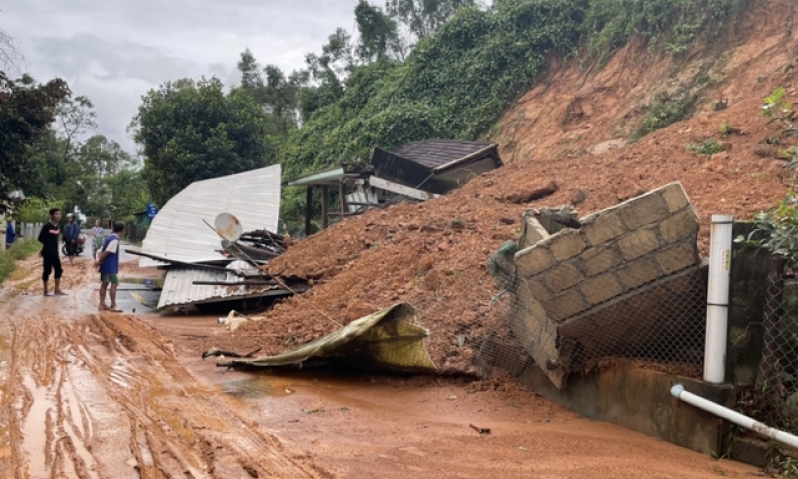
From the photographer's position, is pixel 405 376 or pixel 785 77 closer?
pixel 405 376

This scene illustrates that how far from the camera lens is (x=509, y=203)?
1104 centimetres

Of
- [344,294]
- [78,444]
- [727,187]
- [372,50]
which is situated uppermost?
[372,50]

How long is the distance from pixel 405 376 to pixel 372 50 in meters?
32.9

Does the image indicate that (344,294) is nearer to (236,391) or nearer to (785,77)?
(236,391)

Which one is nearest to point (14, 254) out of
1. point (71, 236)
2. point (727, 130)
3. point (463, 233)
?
point (71, 236)

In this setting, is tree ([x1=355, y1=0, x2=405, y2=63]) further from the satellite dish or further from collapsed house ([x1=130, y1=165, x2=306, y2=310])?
the satellite dish

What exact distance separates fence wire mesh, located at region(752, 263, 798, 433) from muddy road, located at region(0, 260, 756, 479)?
52 centimetres

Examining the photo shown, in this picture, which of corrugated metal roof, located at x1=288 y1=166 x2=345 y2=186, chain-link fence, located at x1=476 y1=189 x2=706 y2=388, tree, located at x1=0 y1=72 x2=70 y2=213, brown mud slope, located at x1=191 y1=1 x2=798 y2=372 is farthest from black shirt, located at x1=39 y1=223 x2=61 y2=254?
chain-link fence, located at x1=476 y1=189 x2=706 y2=388

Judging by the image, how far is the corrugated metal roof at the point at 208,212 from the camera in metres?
14.9

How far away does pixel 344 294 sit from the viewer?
30.5ft

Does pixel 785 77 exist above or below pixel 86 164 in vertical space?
below

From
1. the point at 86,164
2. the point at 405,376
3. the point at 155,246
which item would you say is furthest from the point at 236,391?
the point at 86,164

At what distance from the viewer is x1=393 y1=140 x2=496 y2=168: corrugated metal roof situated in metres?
16.6

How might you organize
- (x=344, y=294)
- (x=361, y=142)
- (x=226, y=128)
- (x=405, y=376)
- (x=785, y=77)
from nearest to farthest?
(x=405, y=376) → (x=344, y=294) → (x=785, y=77) → (x=361, y=142) → (x=226, y=128)
